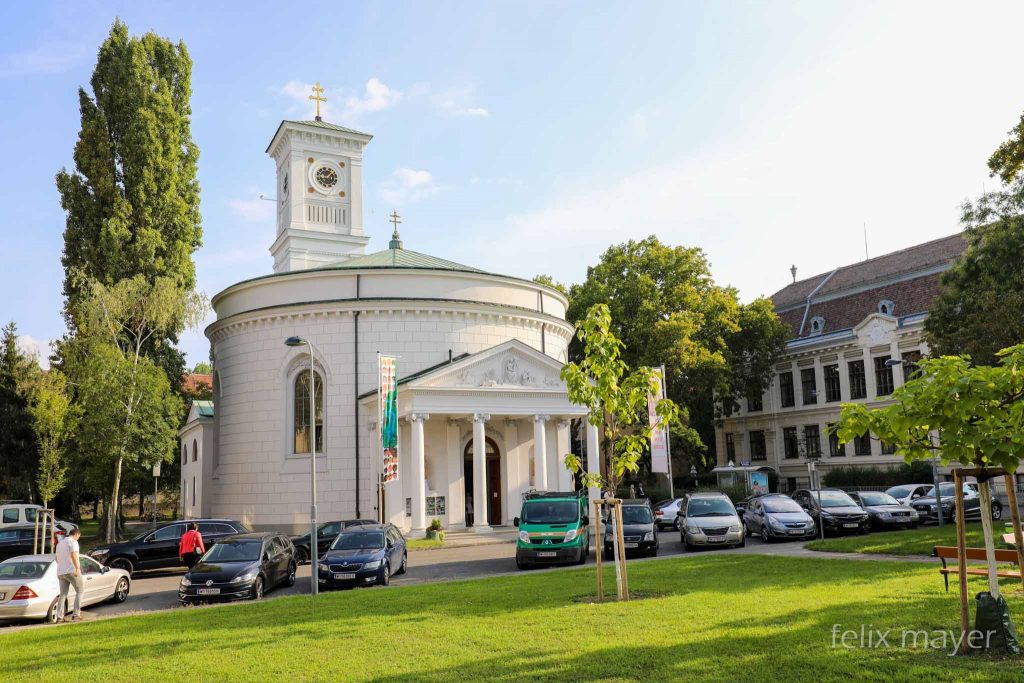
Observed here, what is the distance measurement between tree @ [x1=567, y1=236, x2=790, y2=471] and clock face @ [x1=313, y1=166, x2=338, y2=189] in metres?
16.9

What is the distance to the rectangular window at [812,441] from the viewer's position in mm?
52562

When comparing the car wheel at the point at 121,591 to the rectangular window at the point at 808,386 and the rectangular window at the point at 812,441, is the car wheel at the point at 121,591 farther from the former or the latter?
the rectangular window at the point at 808,386

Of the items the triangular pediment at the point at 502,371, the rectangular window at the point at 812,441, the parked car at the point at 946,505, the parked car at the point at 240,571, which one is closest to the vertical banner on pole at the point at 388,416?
the triangular pediment at the point at 502,371

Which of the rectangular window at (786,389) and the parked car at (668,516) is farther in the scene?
the rectangular window at (786,389)

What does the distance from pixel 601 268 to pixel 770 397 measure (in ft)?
53.5

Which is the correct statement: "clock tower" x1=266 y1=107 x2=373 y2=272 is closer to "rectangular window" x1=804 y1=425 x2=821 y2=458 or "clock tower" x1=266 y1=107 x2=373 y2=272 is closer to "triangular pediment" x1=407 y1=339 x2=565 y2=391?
"triangular pediment" x1=407 y1=339 x2=565 y2=391

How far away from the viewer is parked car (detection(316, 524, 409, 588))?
1911 centimetres

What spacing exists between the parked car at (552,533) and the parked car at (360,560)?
346cm

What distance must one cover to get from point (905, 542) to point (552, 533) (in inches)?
357

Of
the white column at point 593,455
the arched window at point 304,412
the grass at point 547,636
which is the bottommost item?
the grass at point 547,636

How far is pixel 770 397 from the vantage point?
56656mm

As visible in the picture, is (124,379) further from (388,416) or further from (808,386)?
(808,386)

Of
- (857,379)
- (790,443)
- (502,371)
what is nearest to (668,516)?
(502,371)

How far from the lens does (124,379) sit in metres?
35.0
